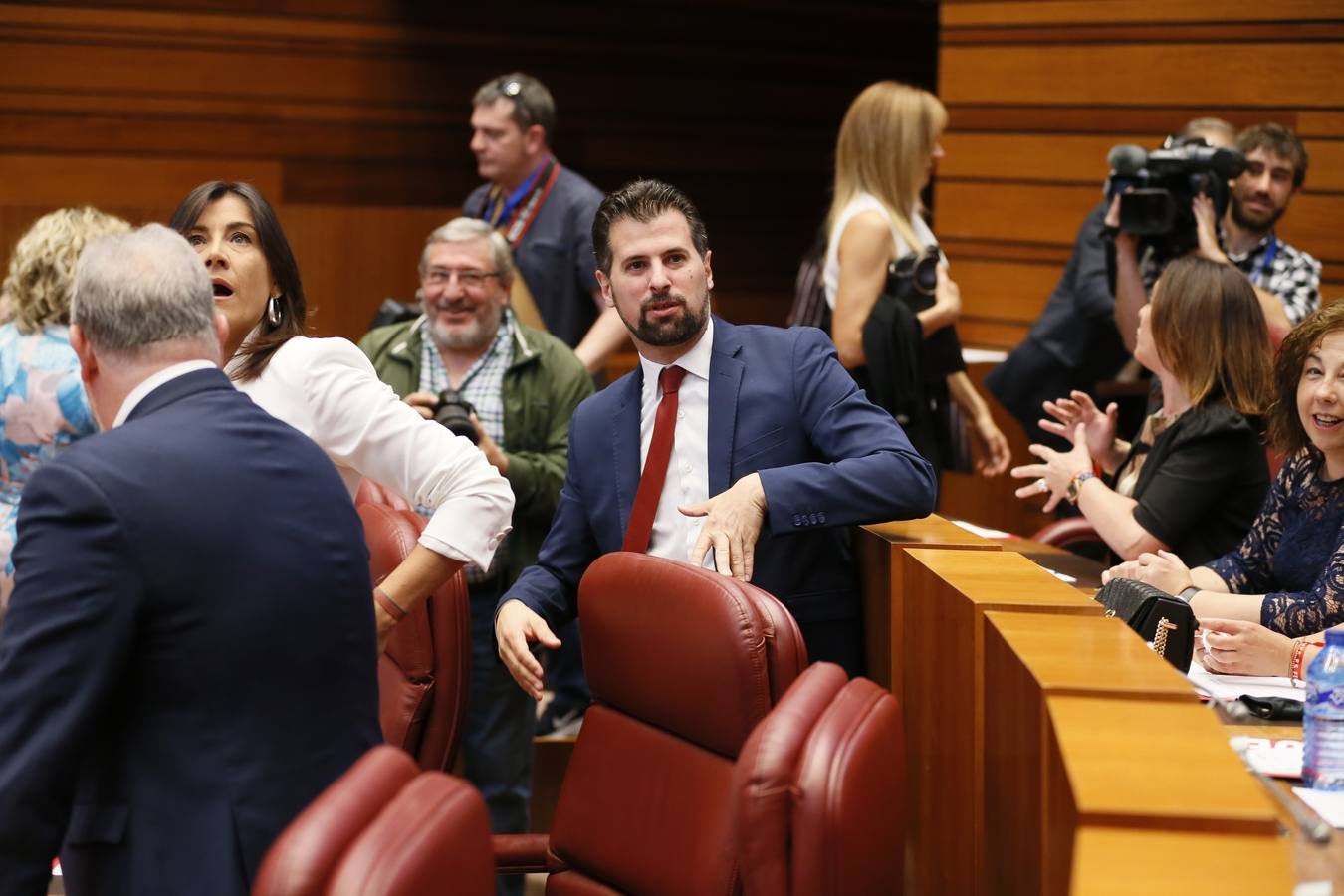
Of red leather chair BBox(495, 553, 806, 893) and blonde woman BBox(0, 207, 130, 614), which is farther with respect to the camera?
blonde woman BBox(0, 207, 130, 614)

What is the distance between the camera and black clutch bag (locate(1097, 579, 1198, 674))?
2.07m

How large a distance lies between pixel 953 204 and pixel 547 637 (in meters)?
3.74

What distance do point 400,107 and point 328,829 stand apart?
567 cm

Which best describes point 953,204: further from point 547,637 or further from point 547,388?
point 547,637

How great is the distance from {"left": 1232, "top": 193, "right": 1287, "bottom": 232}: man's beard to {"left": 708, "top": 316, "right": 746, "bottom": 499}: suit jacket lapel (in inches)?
85.4

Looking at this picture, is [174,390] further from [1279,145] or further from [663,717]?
[1279,145]

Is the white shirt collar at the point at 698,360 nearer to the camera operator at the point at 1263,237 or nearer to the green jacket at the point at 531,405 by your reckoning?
the green jacket at the point at 531,405

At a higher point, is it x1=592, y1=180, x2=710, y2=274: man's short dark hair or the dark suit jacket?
x1=592, y1=180, x2=710, y2=274: man's short dark hair

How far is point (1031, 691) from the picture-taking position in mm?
1595

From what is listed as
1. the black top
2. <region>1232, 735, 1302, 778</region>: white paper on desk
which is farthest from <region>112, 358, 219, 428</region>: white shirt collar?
the black top

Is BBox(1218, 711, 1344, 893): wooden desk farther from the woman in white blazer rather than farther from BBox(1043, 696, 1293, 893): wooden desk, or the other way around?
the woman in white blazer

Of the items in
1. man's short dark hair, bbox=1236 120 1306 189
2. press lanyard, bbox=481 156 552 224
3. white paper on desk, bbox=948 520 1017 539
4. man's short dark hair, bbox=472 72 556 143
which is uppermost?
man's short dark hair, bbox=472 72 556 143

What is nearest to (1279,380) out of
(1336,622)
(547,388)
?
(1336,622)

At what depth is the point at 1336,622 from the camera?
7.57 feet
